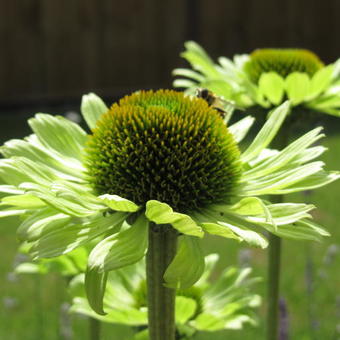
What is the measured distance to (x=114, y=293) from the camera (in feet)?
4.03

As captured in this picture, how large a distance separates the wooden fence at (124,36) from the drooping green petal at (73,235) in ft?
20.0

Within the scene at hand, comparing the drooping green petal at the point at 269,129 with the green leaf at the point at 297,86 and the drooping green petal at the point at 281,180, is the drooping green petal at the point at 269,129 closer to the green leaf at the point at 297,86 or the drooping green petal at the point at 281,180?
the drooping green petal at the point at 281,180

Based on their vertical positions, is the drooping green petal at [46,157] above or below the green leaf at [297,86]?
below

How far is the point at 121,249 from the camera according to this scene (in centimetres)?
82

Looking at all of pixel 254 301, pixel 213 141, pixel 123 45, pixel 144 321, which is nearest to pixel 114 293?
pixel 144 321

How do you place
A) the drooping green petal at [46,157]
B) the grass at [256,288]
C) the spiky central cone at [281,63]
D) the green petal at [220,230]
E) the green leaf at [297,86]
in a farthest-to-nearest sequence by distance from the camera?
the grass at [256,288]
the spiky central cone at [281,63]
the green leaf at [297,86]
the drooping green petal at [46,157]
the green petal at [220,230]

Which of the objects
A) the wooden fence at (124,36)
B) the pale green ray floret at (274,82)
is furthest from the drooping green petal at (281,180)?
the wooden fence at (124,36)

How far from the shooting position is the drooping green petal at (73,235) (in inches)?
31.8

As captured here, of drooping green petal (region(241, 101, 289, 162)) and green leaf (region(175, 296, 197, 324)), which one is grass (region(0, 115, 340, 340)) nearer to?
green leaf (region(175, 296, 197, 324))

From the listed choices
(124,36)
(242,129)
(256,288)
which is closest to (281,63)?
(242,129)

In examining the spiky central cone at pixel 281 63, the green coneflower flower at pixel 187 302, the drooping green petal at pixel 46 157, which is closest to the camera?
the drooping green petal at pixel 46 157

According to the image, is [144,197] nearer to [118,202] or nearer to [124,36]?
[118,202]

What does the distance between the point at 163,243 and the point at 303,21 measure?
7.16 metres

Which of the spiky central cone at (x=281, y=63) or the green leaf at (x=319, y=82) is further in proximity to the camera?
the spiky central cone at (x=281, y=63)
